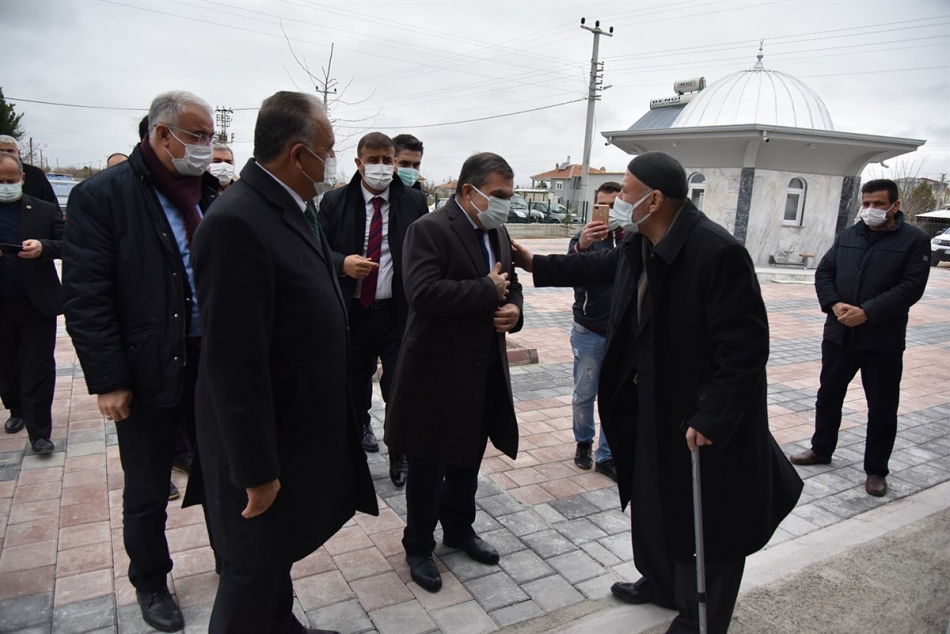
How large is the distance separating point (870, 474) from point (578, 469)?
2154 mm

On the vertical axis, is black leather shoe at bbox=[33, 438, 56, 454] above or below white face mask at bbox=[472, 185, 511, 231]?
below

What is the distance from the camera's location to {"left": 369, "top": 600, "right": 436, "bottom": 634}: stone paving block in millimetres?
2693

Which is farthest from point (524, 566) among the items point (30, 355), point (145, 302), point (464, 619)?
point (30, 355)

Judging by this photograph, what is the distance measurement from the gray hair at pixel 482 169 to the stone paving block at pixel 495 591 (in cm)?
195

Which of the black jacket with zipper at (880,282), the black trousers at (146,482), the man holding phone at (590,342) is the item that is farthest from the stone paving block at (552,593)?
the black jacket with zipper at (880,282)

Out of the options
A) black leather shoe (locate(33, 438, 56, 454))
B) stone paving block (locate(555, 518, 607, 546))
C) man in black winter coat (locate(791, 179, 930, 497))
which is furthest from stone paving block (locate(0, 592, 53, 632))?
man in black winter coat (locate(791, 179, 930, 497))

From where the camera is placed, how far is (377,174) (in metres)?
3.94

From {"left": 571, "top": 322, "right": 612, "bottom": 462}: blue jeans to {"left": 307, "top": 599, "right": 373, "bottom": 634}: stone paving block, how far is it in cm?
216

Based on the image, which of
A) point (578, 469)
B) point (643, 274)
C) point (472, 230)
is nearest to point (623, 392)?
point (643, 274)

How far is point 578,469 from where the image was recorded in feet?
14.8

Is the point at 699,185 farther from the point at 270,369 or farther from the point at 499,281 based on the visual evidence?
the point at 270,369

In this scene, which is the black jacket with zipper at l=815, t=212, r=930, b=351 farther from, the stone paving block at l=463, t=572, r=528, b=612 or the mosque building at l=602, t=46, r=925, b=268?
the mosque building at l=602, t=46, r=925, b=268

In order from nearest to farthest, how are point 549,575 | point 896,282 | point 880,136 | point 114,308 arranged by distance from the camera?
point 114,308
point 549,575
point 896,282
point 880,136

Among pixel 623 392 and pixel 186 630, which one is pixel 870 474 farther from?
pixel 186 630
